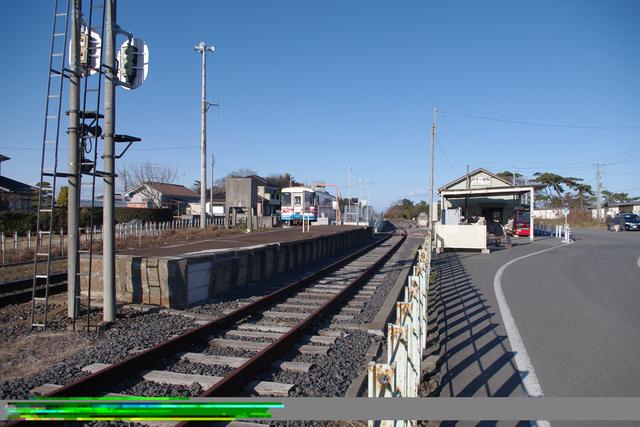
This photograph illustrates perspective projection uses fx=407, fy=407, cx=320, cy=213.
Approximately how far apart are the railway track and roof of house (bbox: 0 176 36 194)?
26.9 metres

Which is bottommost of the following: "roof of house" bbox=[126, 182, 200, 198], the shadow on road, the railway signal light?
the shadow on road

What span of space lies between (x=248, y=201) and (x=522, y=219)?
63.8 ft

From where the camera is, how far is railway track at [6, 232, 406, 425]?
3.77m

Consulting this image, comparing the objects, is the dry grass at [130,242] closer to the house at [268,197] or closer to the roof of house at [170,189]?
the roof of house at [170,189]

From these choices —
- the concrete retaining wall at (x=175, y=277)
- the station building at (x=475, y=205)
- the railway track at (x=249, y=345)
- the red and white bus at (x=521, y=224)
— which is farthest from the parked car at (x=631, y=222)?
the concrete retaining wall at (x=175, y=277)

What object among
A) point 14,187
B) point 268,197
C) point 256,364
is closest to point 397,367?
point 256,364

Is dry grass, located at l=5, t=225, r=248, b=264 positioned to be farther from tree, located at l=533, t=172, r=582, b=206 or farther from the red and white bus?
tree, located at l=533, t=172, r=582, b=206

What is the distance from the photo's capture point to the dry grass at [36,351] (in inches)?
161

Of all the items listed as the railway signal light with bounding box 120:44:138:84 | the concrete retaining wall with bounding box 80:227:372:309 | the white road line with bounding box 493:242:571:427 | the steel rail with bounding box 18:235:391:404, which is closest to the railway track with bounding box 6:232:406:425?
the steel rail with bounding box 18:235:391:404

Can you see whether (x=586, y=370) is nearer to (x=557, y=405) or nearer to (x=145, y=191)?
(x=557, y=405)

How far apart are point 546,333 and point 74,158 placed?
282 inches

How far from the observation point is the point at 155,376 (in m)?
4.02

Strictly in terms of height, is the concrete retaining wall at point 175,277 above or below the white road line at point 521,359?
above

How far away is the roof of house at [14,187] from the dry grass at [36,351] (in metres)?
27.0
